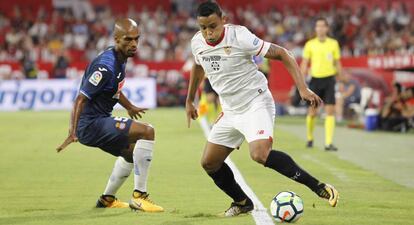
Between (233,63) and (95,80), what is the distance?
1.40 metres

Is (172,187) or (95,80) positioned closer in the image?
(95,80)

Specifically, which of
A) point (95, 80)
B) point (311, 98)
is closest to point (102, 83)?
point (95, 80)

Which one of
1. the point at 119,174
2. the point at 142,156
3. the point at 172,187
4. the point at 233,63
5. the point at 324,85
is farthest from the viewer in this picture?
the point at 324,85

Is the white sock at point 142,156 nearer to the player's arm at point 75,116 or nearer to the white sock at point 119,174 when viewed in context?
the white sock at point 119,174

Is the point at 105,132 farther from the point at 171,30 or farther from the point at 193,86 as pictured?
the point at 171,30

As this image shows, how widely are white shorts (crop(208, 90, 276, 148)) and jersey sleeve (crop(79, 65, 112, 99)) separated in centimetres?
120

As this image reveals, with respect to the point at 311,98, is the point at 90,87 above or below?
below

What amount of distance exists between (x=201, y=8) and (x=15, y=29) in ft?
98.5

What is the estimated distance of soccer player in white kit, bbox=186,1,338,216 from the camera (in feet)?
28.2

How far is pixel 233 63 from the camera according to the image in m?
8.78

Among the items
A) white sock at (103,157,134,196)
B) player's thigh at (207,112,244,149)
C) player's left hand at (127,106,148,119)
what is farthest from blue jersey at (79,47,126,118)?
player's thigh at (207,112,244,149)

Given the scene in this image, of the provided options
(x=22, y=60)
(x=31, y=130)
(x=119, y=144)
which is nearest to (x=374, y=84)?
(x=31, y=130)

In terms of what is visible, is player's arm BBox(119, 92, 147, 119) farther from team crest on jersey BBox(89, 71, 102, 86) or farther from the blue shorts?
team crest on jersey BBox(89, 71, 102, 86)

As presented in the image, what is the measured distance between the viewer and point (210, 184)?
11750mm
